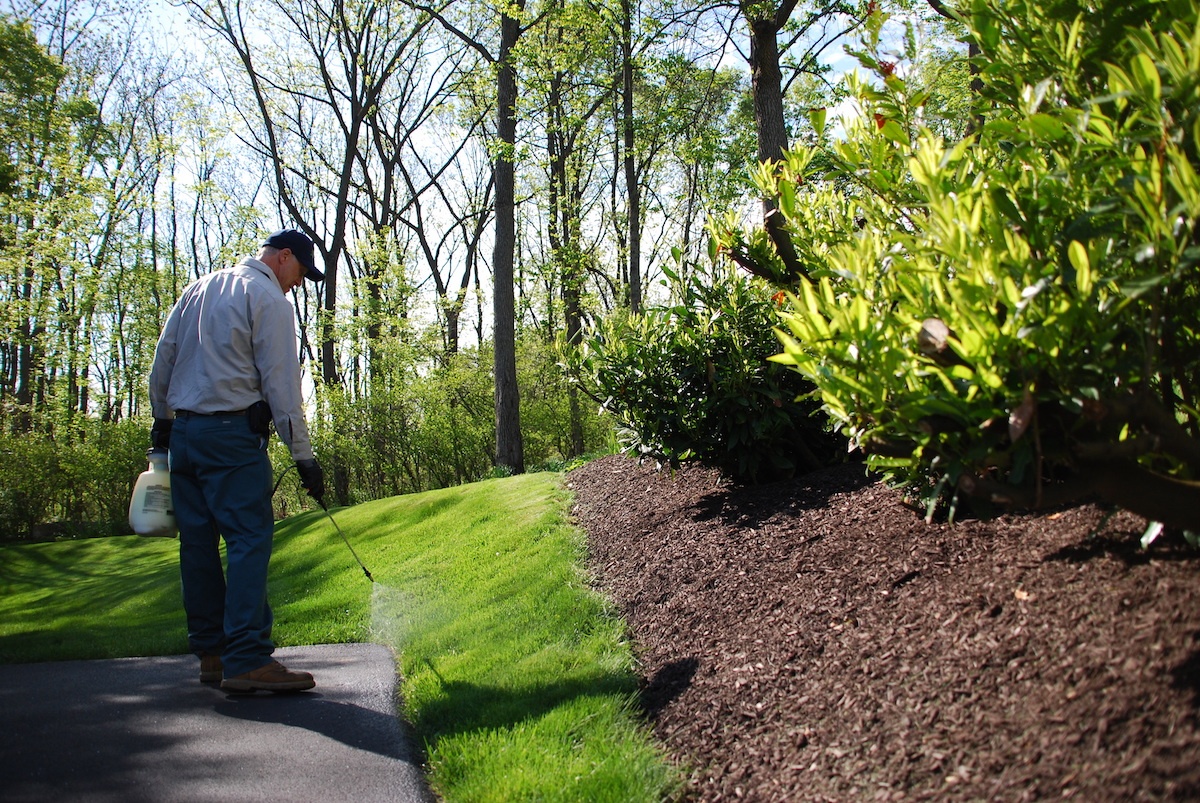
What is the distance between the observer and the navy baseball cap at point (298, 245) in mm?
4590

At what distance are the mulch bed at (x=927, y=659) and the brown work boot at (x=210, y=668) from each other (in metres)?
2.23

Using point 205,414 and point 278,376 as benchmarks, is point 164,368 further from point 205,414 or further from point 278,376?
point 278,376

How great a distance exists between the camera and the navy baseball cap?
15.1 feet

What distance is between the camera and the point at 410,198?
31312 millimetres

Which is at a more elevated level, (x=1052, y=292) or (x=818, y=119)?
(x=818, y=119)

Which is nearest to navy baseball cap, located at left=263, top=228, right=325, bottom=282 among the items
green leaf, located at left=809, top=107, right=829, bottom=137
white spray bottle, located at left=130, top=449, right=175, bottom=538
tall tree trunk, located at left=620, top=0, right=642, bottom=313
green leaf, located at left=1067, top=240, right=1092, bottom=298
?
white spray bottle, located at left=130, top=449, right=175, bottom=538

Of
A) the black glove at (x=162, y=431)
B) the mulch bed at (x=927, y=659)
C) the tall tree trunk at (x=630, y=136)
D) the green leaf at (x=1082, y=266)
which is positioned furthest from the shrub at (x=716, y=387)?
the tall tree trunk at (x=630, y=136)

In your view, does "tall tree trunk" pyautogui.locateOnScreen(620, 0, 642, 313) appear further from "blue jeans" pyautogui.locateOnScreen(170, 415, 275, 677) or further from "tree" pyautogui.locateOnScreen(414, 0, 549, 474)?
"blue jeans" pyautogui.locateOnScreen(170, 415, 275, 677)

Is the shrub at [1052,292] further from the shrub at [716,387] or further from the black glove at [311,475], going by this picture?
the black glove at [311,475]

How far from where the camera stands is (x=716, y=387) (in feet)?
17.7

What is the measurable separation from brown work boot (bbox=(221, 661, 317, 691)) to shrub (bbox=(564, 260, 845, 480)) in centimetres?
278

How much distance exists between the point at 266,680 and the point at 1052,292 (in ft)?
12.4

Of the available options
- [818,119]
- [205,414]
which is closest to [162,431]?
[205,414]

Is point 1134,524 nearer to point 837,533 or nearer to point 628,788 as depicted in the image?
point 837,533
